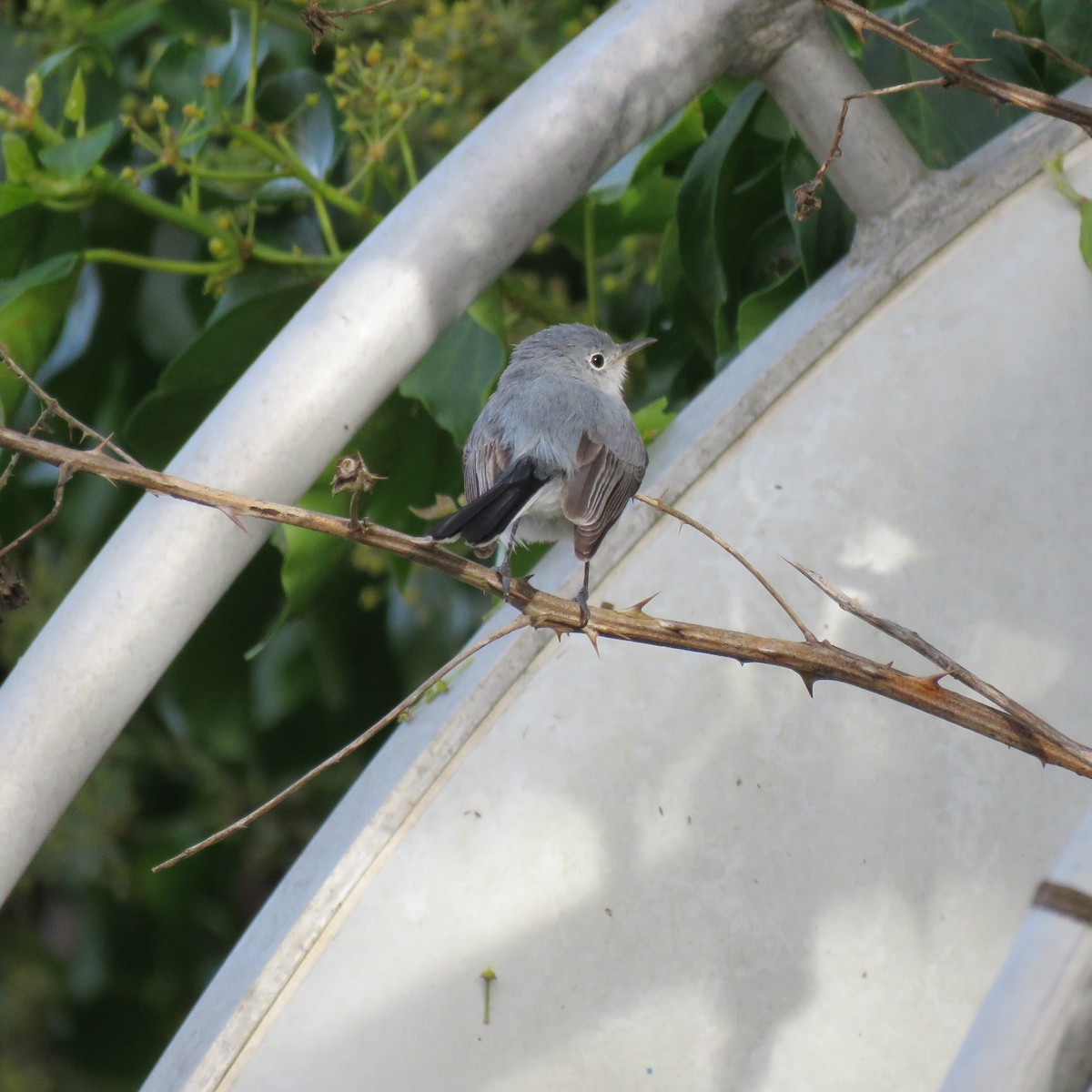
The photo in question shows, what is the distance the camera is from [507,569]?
1038 mm

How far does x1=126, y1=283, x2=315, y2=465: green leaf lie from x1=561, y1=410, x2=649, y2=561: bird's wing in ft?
2.23

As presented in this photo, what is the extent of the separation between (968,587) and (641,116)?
0.57 m

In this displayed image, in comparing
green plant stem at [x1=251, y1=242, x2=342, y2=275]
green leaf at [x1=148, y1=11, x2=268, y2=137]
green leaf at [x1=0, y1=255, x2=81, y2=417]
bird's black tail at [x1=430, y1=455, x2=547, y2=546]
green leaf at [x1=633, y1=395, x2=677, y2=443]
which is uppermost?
green leaf at [x1=148, y1=11, x2=268, y2=137]

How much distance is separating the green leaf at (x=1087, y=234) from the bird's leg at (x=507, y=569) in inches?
25.4

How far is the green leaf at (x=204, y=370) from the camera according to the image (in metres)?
1.68

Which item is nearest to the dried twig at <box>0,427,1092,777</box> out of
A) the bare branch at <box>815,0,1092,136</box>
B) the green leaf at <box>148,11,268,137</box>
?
the bare branch at <box>815,0,1092,136</box>

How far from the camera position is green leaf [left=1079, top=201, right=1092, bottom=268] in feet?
4.20

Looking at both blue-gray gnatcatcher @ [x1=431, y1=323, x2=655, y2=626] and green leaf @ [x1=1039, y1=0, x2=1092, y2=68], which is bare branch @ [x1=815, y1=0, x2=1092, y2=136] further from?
green leaf @ [x1=1039, y1=0, x2=1092, y2=68]

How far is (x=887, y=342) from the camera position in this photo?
1310mm

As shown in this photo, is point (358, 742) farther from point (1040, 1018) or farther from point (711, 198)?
point (711, 198)

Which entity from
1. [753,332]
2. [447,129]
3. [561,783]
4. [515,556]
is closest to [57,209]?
[447,129]

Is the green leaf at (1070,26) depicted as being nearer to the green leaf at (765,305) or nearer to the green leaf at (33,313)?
the green leaf at (765,305)

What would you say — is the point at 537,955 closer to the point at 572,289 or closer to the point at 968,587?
the point at 968,587

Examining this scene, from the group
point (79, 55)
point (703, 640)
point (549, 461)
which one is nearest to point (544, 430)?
point (549, 461)
